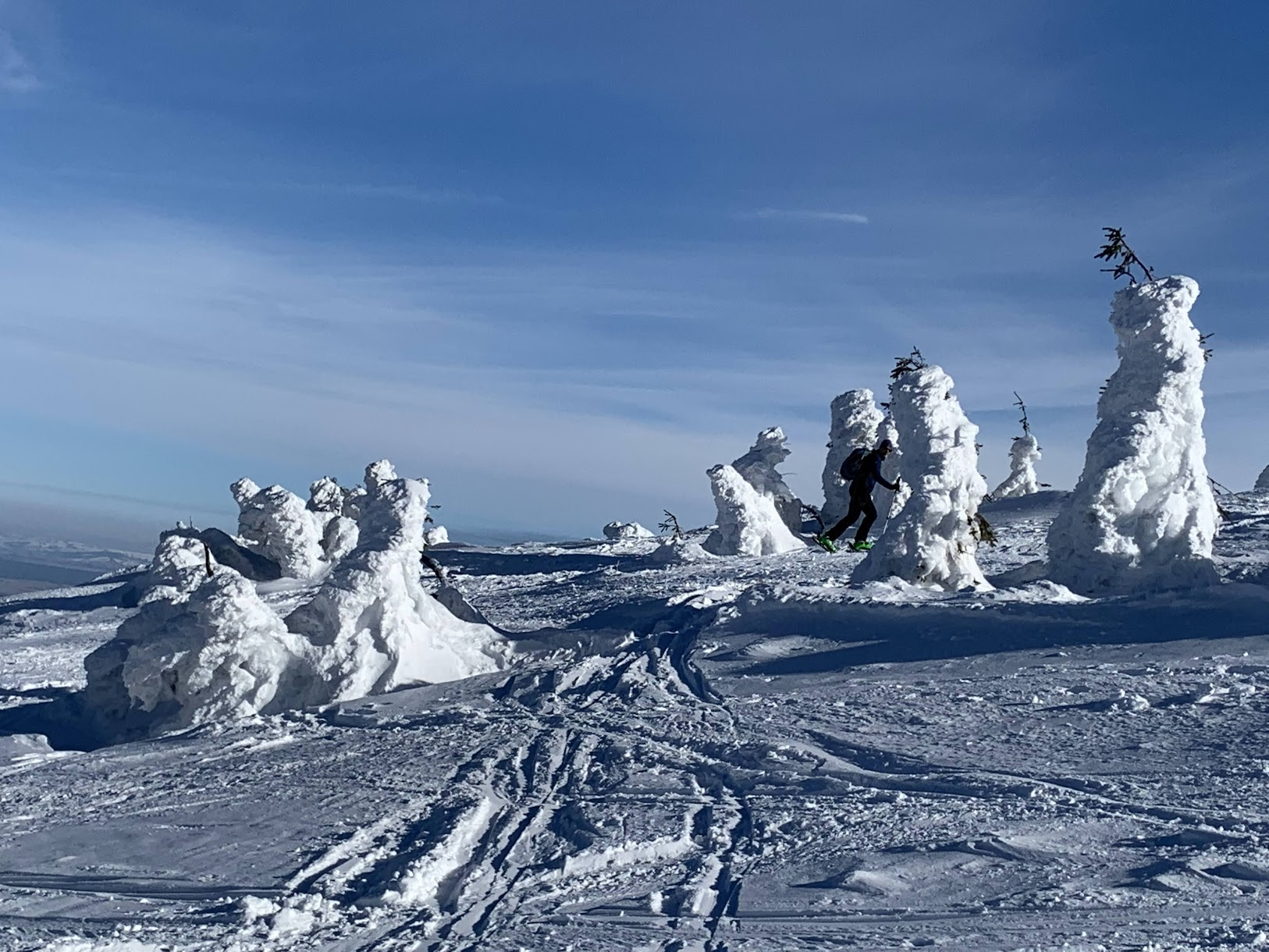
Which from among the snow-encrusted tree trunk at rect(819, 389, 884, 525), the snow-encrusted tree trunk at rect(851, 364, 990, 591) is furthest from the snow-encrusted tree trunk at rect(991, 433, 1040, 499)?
the snow-encrusted tree trunk at rect(851, 364, 990, 591)

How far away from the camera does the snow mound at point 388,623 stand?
12383 millimetres

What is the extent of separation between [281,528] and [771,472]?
13.9 meters

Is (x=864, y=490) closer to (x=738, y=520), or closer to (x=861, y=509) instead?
(x=861, y=509)

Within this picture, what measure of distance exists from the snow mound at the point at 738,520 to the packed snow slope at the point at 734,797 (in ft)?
37.3

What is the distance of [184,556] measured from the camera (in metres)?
25.1

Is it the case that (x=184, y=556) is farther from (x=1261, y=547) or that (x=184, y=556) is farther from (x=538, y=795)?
(x=1261, y=547)

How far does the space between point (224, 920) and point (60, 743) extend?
7.87m

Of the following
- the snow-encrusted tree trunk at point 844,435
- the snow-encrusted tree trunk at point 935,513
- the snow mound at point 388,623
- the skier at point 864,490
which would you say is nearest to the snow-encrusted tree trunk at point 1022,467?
the snow-encrusted tree trunk at point 844,435

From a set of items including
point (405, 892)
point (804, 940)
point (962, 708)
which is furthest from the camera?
point (962, 708)

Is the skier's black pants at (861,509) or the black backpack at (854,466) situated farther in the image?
the skier's black pants at (861,509)

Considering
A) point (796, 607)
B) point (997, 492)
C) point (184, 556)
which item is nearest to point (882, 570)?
point (796, 607)

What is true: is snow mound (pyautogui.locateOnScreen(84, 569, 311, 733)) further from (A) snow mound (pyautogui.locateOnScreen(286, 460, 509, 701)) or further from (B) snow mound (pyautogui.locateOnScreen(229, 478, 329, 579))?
(B) snow mound (pyautogui.locateOnScreen(229, 478, 329, 579))

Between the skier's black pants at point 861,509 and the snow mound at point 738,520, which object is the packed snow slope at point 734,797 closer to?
the skier's black pants at point 861,509

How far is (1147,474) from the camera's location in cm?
1399
